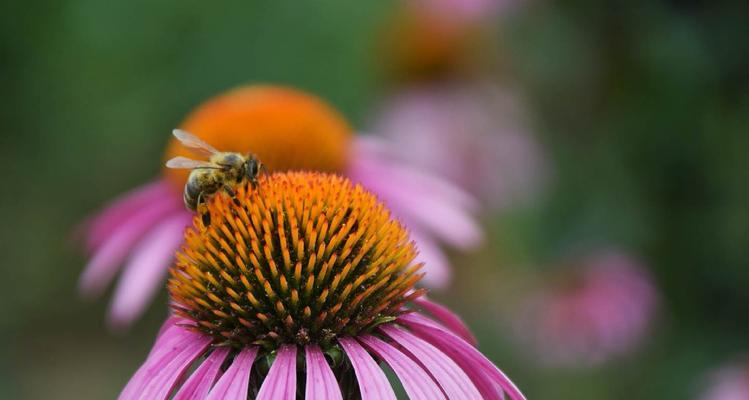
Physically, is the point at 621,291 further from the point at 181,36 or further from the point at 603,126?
the point at 181,36

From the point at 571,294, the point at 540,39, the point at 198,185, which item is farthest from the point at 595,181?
the point at 198,185

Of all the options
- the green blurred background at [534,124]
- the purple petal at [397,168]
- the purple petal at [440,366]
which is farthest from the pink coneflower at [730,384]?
the purple petal at [440,366]

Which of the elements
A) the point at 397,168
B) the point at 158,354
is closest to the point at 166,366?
the point at 158,354

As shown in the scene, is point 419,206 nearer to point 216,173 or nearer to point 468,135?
point 216,173

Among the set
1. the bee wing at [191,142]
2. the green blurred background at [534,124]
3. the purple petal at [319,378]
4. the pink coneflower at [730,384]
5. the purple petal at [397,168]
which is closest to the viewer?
the purple petal at [319,378]

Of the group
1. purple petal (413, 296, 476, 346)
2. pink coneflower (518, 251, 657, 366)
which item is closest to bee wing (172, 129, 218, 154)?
purple petal (413, 296, 476, 346)

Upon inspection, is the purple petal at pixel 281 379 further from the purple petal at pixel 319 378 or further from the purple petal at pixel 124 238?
the purple petal at pixel 124 238

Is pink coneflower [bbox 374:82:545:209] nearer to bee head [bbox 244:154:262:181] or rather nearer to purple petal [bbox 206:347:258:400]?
bee head [bbox 244:154:262:181]
